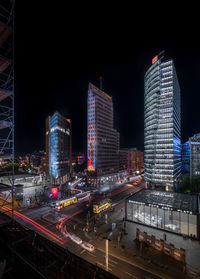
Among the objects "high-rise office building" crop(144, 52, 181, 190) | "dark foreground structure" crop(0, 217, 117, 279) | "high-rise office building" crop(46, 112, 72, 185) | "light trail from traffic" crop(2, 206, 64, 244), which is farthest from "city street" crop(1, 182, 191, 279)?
"high-rise office building" crop(46, 112, 72, 185)

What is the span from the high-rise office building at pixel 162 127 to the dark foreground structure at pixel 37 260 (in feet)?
260

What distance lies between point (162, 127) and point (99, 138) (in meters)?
38.3

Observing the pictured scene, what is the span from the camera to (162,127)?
265 feet

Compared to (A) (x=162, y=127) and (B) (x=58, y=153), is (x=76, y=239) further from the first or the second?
(B) (x=58, y=153)

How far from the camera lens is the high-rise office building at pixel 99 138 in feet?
316

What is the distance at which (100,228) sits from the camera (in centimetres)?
3425

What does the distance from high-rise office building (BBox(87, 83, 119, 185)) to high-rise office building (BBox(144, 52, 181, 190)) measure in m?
28.5

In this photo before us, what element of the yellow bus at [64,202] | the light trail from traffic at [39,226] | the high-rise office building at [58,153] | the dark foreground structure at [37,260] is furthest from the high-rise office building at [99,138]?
the dark foreground structure at [37,260]

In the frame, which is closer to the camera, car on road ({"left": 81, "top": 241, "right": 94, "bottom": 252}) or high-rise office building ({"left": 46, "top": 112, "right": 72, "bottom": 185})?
car on road ({"left": 81, "top": 241, "right": 94, "bottom": 252})

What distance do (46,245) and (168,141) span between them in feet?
264

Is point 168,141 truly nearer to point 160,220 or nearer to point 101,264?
point 160,220

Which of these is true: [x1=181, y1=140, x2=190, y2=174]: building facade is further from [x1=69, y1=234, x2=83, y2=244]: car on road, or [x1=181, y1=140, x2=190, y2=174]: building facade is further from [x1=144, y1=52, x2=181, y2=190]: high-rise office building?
[x1=69, y1=234, x2=83, y2=244]: car on road

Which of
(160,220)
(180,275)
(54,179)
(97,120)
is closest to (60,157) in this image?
(54,179)

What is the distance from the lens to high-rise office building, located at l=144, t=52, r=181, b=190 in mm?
78062
